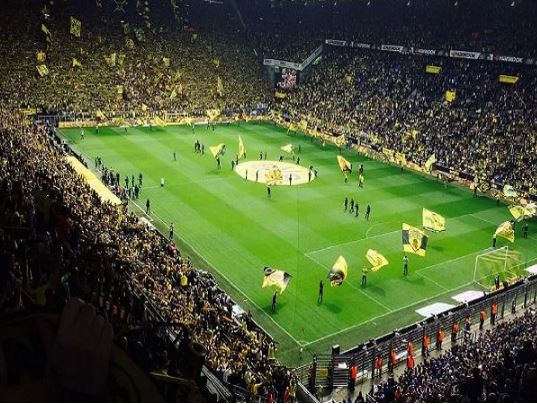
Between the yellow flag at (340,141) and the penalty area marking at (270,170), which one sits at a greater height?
the yellow flag at (340,141)

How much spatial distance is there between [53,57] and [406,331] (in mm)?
56134

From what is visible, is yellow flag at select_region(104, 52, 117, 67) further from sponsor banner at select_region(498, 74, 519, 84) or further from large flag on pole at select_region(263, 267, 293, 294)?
large flag on pole at select_region(263, 267, 293, 294)

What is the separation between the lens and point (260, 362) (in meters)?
19.8

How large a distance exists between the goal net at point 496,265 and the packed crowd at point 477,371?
28.7 feet

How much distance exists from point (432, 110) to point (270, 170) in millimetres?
22473

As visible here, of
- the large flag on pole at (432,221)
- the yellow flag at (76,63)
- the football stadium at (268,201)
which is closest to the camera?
the football stadium at (268,201)

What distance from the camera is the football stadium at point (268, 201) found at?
10.0 meters

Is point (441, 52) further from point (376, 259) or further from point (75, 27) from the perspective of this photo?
point (376, 259)

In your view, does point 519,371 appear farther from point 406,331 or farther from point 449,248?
point 449,248

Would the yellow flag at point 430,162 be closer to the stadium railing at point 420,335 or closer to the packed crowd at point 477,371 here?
the stadium railing at point 420,335

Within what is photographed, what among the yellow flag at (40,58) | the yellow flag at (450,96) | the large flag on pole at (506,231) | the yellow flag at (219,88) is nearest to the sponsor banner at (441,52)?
the yellow flag at (450,96)

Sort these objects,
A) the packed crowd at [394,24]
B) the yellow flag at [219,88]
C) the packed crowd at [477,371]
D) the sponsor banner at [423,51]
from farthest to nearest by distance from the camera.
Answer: the yellow flag at [219,88], the sponsor banner at [423,51], the packed crowd at [394,24], the packed crowd at [477,371]

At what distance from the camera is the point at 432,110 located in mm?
59281

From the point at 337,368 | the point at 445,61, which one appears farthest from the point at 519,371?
the point at 445,61
